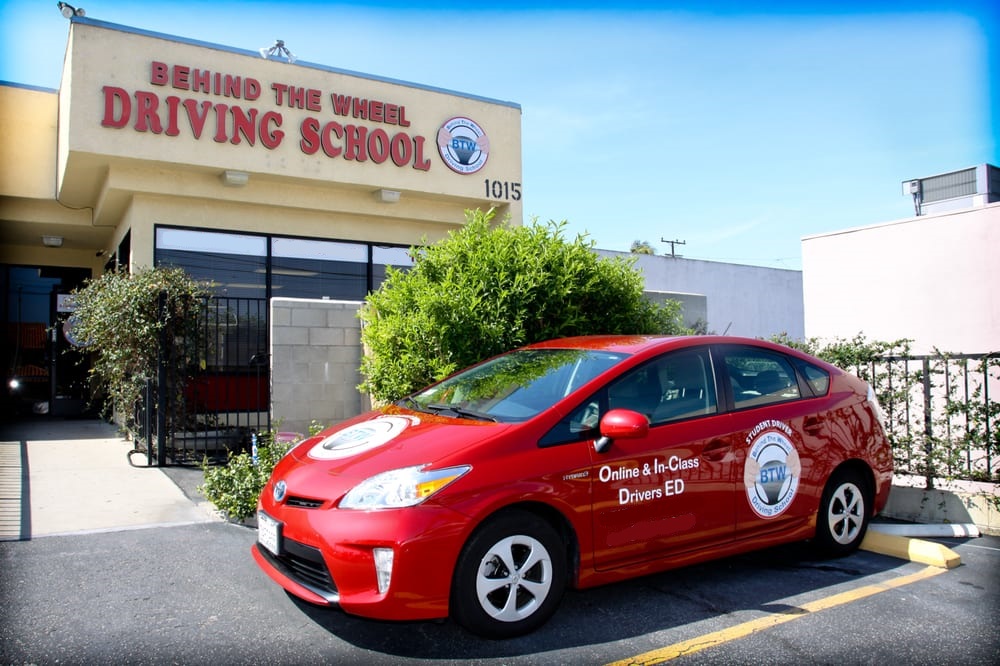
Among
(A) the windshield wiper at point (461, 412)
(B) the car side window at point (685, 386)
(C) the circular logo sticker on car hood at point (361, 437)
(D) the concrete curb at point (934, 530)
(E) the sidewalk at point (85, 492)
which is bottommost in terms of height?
(D) the concrete curb at point (934, 530)

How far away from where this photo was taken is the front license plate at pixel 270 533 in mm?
3877

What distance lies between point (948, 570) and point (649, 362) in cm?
263

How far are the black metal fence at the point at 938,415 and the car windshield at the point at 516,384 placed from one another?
350 cm

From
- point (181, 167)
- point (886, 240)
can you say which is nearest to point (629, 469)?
point (181, 167)

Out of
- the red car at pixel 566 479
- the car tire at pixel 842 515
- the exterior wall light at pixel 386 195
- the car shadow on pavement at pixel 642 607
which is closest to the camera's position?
the red car at pixel 566 479

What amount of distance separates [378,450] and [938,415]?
5.43 m

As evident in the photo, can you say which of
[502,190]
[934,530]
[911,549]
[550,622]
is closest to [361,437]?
[550,622]

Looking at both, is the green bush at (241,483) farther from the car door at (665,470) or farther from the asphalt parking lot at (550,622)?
the car door at (665,470)

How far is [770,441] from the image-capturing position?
473cm

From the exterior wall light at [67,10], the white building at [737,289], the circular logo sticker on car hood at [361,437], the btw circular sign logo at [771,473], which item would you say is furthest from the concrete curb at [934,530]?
the white building at [737,289]

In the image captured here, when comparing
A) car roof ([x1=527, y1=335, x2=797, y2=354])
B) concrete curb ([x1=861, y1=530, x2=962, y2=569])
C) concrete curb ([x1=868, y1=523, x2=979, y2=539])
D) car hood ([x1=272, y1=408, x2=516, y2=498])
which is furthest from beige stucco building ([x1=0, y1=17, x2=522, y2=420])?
concrete curb ([x1=861, y1=530, x2=962, y2=569])

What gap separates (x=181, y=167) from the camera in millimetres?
11188

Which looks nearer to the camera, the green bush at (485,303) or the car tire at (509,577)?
the car tire at (509,577)

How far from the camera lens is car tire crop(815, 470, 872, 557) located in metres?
5.07
